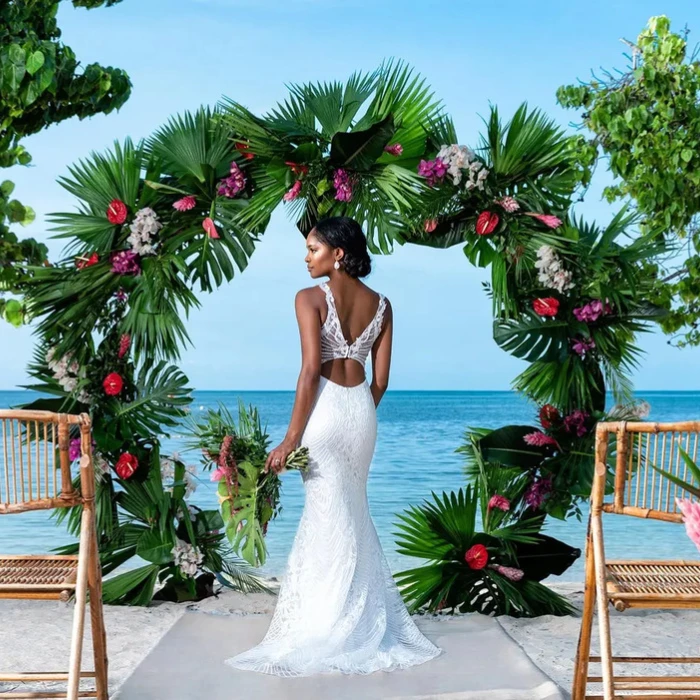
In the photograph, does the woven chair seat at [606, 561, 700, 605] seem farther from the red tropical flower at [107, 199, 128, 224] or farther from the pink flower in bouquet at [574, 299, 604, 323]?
the red tropical flower at [107, 199, 128, 224]

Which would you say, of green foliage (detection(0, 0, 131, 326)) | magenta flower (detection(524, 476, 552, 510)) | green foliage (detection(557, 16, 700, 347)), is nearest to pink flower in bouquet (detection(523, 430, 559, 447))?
magenta flower (detection(524, 476, 552, 510))

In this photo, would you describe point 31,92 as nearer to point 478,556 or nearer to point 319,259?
point 319,259

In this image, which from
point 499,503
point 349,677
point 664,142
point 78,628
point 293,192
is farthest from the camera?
point 664,142

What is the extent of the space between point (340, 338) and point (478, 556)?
1440 millimetres

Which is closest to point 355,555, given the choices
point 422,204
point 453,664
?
point 453,664

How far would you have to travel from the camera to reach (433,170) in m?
4.85

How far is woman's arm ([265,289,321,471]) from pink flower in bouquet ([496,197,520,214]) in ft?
4.02

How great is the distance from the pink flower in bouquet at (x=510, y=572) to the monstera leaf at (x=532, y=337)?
1031mm

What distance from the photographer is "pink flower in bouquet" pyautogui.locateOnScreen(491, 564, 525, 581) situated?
16.1 feet

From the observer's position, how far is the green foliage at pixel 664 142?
7.21 meters

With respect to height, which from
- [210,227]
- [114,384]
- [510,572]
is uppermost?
[210,227]

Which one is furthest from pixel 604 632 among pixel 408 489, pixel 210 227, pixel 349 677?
pixel 408 489

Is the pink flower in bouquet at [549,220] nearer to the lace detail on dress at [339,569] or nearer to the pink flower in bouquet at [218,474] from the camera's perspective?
the lace detail on dress at [339,569]

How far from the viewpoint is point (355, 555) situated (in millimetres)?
4188
